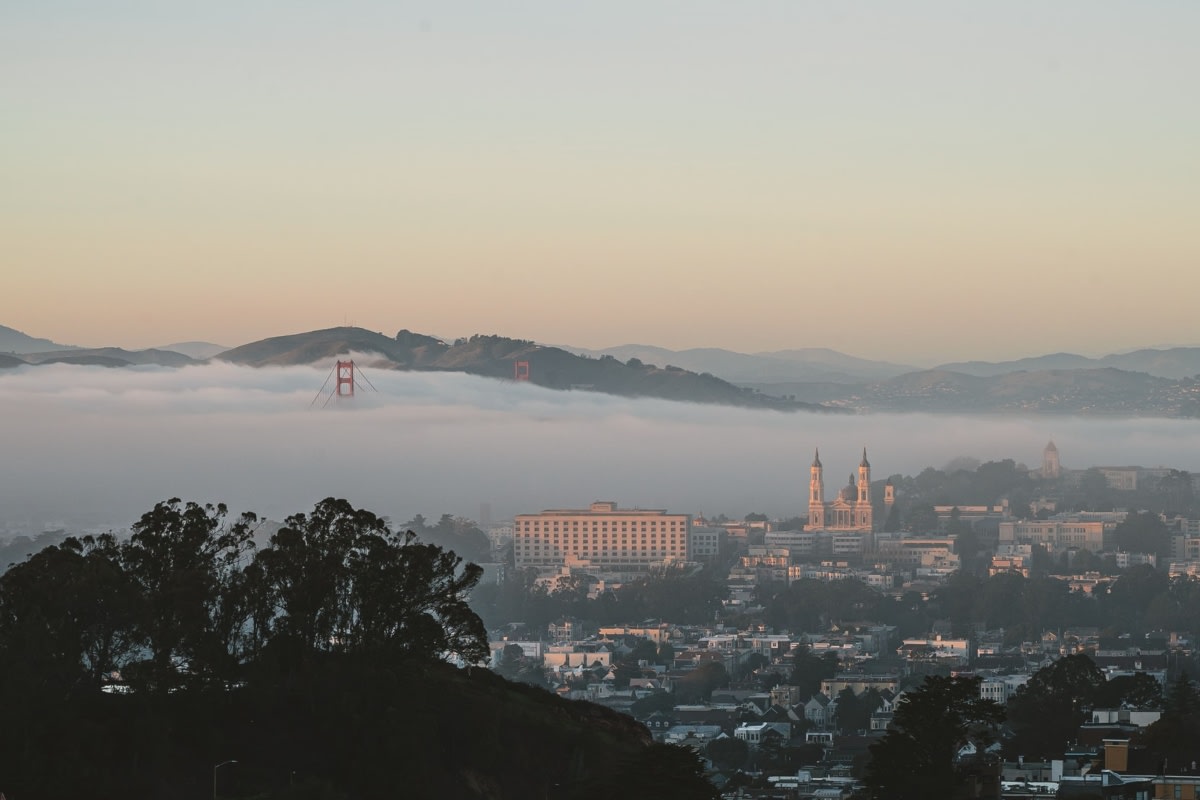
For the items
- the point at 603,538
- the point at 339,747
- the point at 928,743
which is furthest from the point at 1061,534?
the point at 339,747

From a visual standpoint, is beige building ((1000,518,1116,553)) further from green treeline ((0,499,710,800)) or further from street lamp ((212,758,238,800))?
street lamp ((212,758,238,800))

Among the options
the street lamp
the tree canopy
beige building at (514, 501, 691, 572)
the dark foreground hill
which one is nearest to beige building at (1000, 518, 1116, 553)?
beige building at (514, 501, 691, 572)

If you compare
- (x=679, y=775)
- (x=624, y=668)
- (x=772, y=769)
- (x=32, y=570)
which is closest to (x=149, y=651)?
(x=32, y=570)

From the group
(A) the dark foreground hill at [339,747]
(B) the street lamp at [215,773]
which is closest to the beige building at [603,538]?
(A) the dark foreground hill at [339,747]

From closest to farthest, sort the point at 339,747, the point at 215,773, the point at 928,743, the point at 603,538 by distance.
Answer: the point at 215,773 → the point at 339,747 → the point at 928,743 → the point at 603,538

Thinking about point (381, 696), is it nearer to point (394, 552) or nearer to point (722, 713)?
point (394, 552)

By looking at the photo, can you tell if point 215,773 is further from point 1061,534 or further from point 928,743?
point 1061,534
